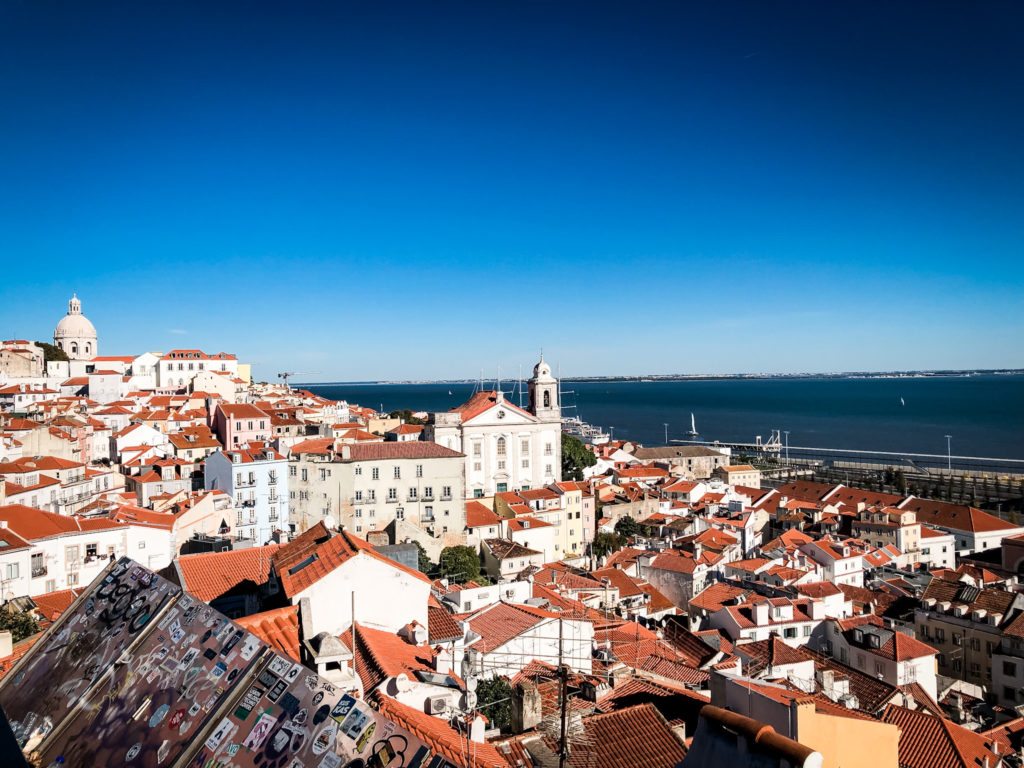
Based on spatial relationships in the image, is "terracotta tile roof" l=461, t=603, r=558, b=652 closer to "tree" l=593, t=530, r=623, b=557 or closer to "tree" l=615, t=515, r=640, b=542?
"tree" l=593, t=530, r=623, b=557

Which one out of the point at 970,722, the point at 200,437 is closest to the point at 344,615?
the point at 970,722

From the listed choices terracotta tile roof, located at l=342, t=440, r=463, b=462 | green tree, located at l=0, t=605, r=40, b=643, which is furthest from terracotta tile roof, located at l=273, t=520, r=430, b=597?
terracotta tile roof, located at l=342, t=440, r=463, b=462

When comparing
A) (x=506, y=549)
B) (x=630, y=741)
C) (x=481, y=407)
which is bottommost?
(x=506, y=549)

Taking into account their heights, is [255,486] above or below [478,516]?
above

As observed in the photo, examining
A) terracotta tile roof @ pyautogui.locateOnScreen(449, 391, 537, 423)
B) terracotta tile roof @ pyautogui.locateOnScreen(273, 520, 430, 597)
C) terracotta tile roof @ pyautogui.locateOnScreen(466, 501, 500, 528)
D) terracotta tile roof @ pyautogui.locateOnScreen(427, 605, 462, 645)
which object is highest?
terracotta tile roof @ pyautogui.locateOnScreen(449, 391, 537, 423)

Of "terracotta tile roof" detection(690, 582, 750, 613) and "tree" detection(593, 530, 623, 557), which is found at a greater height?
"terracotta tile roof" detection(690, 582, 750, 613)

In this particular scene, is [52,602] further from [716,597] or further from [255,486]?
[716,597]

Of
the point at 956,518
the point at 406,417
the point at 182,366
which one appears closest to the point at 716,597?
the point at 956,518
